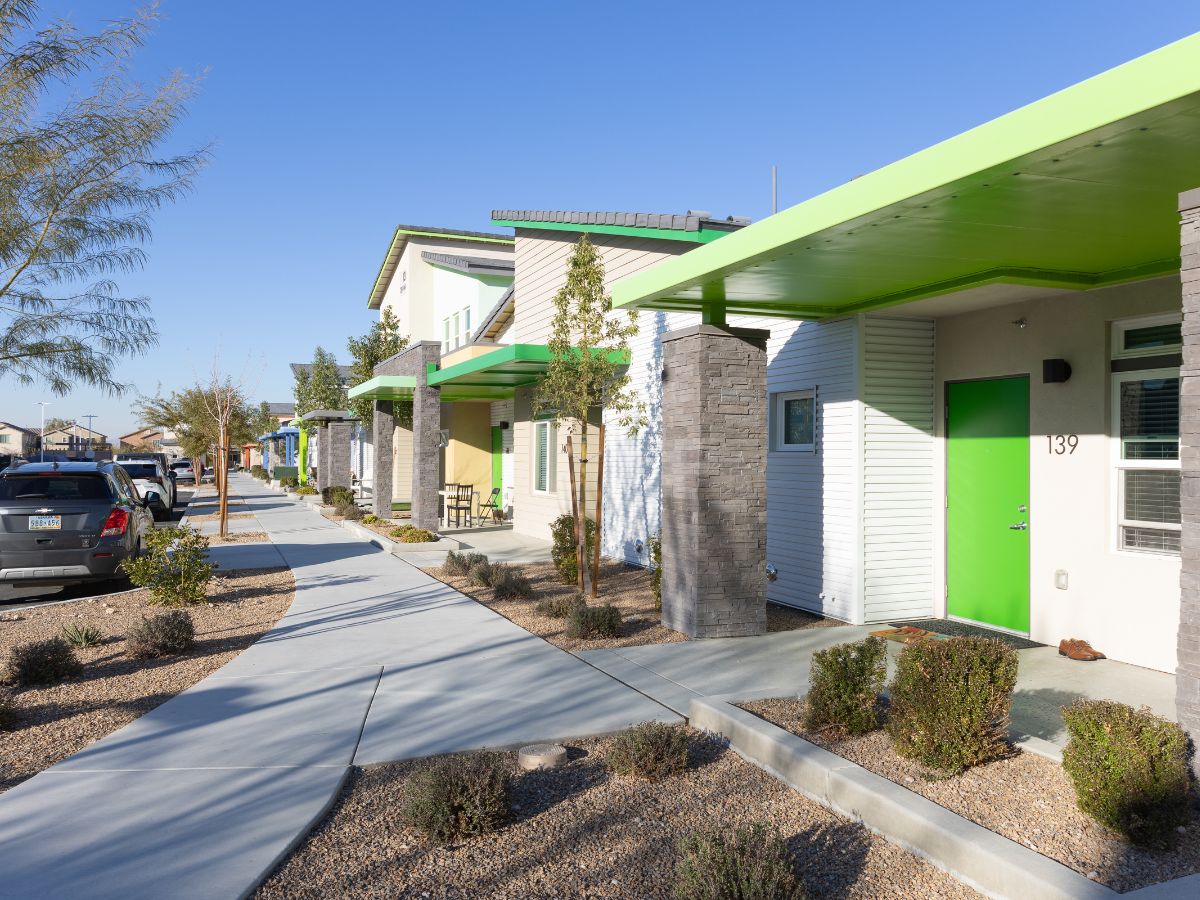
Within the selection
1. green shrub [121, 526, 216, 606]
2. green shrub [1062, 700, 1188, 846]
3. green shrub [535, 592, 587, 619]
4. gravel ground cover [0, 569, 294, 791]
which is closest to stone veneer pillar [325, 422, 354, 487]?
gravel ground cover [0, 569, 294, 791]

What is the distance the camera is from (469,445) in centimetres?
2453

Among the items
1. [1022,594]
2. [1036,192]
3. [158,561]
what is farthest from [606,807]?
[158,561]

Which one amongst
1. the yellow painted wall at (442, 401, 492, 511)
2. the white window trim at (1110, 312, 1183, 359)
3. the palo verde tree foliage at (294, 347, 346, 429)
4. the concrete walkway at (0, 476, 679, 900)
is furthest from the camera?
the palo verde tree foliage at (294, 347, 346, 429)

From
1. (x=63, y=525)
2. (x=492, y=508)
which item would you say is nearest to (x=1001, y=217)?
(x=63, y=525)

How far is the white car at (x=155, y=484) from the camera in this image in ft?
80.5

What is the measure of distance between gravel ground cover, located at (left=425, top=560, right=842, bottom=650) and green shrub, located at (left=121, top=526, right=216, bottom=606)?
9.76ft

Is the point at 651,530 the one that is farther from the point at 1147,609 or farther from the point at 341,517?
the point at 341,517

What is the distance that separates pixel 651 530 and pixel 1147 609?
6972mm

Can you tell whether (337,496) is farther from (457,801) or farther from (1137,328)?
(457,801)

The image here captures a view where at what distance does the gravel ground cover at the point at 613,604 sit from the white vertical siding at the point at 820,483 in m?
0.33

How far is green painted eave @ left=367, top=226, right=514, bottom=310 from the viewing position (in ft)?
102

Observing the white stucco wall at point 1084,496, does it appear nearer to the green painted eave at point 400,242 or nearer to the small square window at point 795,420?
the small square window at point 795,420

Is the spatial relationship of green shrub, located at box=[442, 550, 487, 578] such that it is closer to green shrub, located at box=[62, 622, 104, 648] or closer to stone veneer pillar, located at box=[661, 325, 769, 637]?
stone veneer pillar, located at box=[661, 325, 769, 637]

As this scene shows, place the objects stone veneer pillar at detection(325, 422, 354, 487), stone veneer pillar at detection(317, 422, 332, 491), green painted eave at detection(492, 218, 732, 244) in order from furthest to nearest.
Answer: stone veneer pillar at detection(317, 422, 332, 491) < stone veneer pillar at detection(325, 422, 354, 487) < green painted eave at detection(492, 218, 732, 244)
